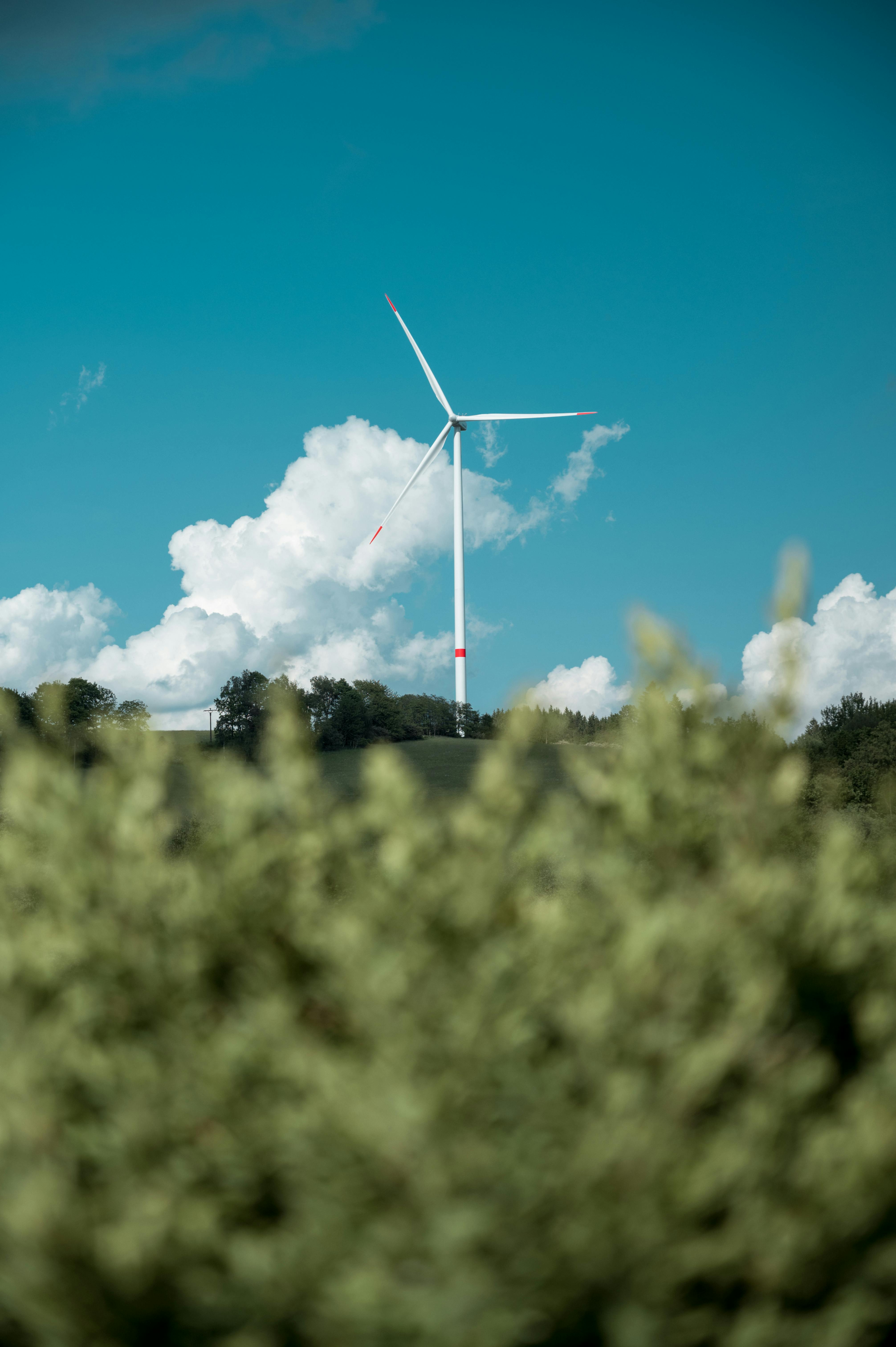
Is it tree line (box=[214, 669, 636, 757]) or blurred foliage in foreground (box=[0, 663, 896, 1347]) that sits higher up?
tree line (box=[214, 669, 636, 757])

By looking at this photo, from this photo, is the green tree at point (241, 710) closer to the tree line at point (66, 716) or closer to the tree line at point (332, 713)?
the tree line at point (332, 713)

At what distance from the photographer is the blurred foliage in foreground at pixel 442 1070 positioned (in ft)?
10.4

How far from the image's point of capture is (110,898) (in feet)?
13.1

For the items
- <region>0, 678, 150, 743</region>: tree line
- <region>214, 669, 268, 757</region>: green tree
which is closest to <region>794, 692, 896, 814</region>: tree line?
<region>0, 678, 150, 743</region>: tree line

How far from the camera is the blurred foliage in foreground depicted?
10.4 feet

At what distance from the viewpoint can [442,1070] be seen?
3.33 metres

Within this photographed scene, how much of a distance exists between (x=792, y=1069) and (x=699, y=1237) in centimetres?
78

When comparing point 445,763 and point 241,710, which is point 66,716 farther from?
point 241,710

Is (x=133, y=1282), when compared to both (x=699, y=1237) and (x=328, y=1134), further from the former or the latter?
(x=699, y=1237)

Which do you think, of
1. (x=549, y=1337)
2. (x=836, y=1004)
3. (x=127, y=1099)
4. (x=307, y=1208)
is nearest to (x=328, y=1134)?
(x=307, y=1208)

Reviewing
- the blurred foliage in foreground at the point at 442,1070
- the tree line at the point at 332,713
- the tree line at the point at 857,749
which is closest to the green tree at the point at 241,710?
the tree line at the point at 332,713

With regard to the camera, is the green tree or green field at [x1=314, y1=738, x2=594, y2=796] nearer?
green field at [x1=314, y1=738, x2=594, y2=796]

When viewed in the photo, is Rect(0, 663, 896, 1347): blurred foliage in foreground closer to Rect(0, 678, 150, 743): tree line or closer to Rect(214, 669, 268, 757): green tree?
Rect(0, 678, 150, 743): tree line

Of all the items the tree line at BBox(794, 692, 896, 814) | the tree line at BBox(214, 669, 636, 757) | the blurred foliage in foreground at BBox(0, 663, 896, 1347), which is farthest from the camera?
the tree line at BBox(214, 669, 636, 757)
